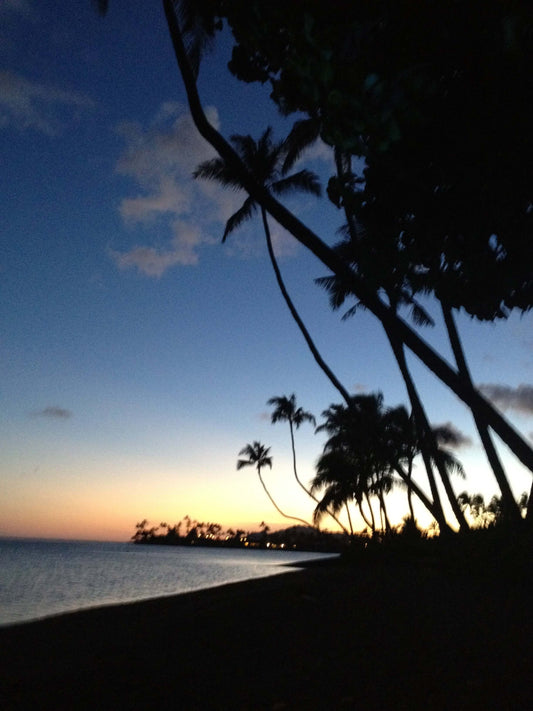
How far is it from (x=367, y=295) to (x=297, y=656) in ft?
14.6

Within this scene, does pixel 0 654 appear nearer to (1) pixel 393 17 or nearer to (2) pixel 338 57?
(2) pixel 338 57

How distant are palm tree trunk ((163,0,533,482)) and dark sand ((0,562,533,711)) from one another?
2.17m

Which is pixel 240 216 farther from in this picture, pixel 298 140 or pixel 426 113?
pixel 426 113

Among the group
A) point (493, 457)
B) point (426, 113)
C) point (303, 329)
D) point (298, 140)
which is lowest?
point (426, 113)

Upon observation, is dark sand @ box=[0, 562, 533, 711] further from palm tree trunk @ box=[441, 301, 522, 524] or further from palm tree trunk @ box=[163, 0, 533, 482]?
palm tree trunk @ box=[441, 301, 522, 524]

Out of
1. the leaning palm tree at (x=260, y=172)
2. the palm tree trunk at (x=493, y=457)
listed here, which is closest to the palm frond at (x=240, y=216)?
the leaning palm tree at (x=260, y=172)

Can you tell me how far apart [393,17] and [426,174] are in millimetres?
1396

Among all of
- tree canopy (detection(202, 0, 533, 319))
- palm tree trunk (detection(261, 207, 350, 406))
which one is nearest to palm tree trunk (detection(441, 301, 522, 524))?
palm tree trunk (detection(261, 207, 350, 406))

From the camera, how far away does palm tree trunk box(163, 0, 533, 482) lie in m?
6.30

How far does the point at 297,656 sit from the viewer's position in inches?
172

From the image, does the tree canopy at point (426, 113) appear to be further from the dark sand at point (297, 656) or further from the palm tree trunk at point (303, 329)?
the palm tree trunk at point (303, 329)

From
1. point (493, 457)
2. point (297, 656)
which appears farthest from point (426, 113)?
point (493, 457)

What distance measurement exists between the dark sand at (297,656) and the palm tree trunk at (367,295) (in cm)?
217

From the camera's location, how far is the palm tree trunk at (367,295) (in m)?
6.30
